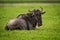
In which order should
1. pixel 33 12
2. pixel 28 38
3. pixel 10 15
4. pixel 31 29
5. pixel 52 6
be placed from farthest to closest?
pixel 52 6 → pixel 10 15 → pixel 33 12 → pixel 31 29 → pixel 28 38

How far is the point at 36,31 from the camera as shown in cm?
344

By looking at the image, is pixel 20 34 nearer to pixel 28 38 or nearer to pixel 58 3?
pixel 28 38

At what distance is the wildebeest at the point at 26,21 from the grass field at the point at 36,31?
0.10m

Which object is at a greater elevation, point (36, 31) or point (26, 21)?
point (26, 21)

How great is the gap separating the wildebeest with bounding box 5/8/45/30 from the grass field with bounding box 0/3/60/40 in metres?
0.10

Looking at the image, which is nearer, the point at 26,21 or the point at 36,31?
the point at 36,31

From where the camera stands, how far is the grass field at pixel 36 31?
10.6ft

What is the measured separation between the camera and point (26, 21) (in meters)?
3.60

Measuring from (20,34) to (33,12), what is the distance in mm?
635

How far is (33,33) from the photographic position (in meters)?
3.35

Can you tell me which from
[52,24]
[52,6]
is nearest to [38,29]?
[52,24]

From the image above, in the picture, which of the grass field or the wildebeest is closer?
the grass field

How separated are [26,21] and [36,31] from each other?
1.00ft

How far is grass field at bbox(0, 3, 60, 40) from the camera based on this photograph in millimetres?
3229
